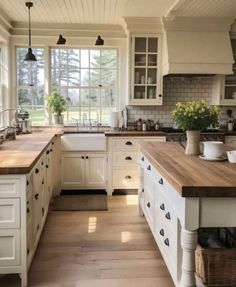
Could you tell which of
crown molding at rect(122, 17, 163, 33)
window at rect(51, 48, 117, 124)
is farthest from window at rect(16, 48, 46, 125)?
crown molding at rect(122, 17, 163, 33)

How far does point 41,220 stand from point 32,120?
2.68m

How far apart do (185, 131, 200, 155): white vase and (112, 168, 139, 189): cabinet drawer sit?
224 centimetres

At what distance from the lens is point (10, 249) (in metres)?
2.62

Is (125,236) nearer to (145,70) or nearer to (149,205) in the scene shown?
(149,205)

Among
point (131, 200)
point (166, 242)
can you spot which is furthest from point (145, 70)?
point (166, 242)

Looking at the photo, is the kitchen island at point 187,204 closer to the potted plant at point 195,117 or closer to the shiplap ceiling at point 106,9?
the potted plant at point 195,117

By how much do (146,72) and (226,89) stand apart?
1.35 m

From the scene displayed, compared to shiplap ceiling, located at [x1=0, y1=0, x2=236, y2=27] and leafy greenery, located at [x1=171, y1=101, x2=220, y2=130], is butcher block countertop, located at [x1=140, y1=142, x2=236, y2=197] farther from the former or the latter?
shiplap ceiling, located at [x1=0, y1=0, x2=236, y2=27]

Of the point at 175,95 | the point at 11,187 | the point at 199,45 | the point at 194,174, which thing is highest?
the point at 199,45

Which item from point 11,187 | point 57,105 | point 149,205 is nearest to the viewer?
point 11,187

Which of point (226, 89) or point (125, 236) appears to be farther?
point (226, 89)

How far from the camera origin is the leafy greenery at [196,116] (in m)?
2.94

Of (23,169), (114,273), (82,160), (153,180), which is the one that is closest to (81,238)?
(114,273)

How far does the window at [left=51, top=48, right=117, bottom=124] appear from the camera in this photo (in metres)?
5.92
